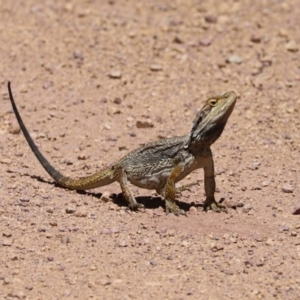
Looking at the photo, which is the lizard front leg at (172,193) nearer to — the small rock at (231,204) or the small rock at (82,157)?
the small rock at (231,204)

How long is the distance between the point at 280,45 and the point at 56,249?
794 cm

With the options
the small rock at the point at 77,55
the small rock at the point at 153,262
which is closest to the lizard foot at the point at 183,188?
the small rock at the point at 153,262

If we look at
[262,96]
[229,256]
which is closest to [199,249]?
[229,256]

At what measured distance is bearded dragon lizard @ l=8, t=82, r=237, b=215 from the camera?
1077 centimetres

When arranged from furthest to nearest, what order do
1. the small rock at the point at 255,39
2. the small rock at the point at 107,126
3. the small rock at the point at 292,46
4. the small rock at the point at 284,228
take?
the small rock at the point at 255,39 < the small rock at the point at 292,46 < the small rock at the point at 107,126 < the small rock at the point at 284,228

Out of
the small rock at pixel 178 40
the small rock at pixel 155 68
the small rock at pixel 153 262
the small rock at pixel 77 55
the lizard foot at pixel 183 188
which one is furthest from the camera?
the small rock at pixel 178 40

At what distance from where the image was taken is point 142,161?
11336 mm

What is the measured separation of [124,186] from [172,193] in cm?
63

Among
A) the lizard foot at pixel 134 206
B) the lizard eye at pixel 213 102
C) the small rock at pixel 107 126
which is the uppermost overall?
the lizard eye at pixel 213 102

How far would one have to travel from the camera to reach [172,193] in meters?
11.0

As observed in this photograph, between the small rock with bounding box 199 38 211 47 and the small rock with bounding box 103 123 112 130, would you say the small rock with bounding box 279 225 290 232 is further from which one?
the small rock with bounding box 199 38 211 47

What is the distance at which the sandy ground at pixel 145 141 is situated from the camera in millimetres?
9328

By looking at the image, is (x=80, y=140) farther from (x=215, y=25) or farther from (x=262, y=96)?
(x=215, y=25)

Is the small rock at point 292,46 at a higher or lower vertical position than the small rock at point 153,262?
higher
